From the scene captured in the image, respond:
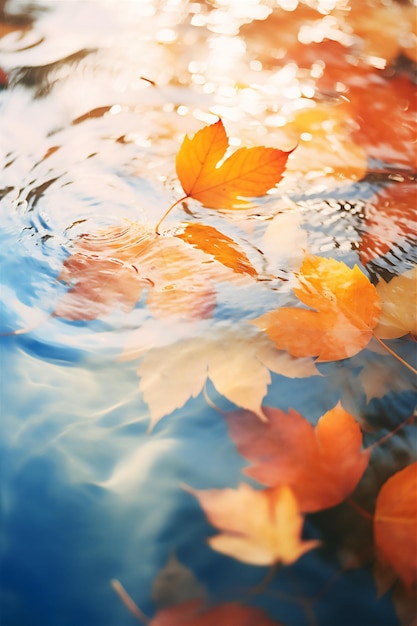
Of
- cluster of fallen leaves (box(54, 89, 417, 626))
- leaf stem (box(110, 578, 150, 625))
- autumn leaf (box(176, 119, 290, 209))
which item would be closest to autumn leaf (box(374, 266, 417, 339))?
cluster of fallen leaves (box(54, 89, 417, 626))

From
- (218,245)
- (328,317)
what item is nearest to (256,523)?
(328,317)

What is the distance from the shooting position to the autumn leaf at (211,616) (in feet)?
1.69

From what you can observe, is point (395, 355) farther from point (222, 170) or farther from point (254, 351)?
point (222, 170)

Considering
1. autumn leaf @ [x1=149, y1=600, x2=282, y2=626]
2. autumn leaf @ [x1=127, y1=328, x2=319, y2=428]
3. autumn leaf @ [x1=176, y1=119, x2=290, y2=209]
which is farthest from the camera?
autumn leaf @ [x1=176, y1=119, x2=290, y2=209]

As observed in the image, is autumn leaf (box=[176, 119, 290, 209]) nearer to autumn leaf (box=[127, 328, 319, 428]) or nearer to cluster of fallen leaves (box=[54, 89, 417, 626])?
cluster of fallen leaves (box=[54, 89, 417, 626])

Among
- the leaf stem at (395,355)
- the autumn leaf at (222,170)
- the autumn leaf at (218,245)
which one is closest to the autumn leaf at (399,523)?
the leaf stem at (395,355)

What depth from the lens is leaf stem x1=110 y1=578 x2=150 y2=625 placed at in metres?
0.52

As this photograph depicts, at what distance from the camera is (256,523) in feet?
1.82

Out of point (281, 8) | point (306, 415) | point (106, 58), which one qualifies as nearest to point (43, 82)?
point (106, 58)

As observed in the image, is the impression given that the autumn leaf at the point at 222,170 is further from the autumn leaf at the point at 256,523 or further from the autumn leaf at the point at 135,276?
the autumn leaf at the point at 256,523

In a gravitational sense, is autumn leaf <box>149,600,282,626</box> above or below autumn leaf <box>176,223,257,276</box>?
below

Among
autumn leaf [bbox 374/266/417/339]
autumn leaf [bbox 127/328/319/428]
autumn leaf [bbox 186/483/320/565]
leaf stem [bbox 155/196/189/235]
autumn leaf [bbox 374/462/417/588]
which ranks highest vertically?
leaf stem [bbox 155/196/189/235]

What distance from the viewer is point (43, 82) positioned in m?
1.16

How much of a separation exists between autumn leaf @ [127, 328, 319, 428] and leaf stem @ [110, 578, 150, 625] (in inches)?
7.0
